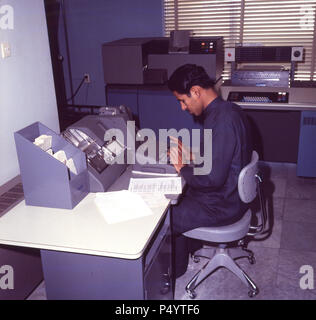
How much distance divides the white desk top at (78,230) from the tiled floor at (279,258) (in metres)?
0.77

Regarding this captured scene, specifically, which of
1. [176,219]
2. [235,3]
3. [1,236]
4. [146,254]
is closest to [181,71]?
[176,219]

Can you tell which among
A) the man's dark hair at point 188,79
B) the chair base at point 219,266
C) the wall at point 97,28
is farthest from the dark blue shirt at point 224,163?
the wall at point 97,28

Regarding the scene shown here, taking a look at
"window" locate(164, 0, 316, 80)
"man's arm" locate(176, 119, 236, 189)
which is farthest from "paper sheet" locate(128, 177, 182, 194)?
"window" locate(164, 0, 316, 80)

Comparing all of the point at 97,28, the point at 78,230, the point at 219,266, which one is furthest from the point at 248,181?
the point at 97,28

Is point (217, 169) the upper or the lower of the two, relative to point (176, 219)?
upper

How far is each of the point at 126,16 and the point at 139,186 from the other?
3059mm

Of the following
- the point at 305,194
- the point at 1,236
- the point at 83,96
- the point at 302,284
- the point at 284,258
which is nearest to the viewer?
the point at 1,236

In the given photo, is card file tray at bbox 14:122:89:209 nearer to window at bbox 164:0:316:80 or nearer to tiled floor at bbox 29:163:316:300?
tiled floor at bbox 29:163:316:300

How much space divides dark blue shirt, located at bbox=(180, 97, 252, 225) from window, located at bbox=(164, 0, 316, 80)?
100 inches

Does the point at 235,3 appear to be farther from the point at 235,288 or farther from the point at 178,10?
the point at 235,288

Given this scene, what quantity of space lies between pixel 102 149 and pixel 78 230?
2.01 feet

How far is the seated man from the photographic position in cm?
196

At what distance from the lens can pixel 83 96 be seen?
5.06m

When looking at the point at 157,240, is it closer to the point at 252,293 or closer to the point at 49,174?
the point at 49,174
